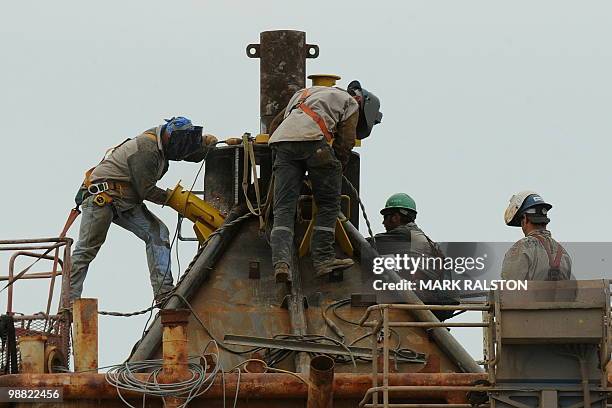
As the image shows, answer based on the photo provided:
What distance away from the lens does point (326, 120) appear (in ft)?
55.9

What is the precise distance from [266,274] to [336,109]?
5.36 ft

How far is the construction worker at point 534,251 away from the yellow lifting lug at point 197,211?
14.0 feet

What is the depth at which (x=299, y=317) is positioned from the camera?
55.5ft

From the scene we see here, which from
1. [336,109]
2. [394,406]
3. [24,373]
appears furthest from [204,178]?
[394,406]

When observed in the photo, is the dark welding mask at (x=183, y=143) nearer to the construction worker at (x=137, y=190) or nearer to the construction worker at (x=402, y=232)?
the construction worker at (x=137, y=190)

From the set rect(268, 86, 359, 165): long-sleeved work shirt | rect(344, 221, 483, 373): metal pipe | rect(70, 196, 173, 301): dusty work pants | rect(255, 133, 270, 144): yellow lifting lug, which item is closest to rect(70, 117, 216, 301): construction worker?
rect(70, 196, 173, 301): dusty work pants

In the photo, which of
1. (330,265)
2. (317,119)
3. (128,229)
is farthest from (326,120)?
(128,229)

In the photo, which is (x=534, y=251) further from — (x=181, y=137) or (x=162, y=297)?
(x=181, y=137)

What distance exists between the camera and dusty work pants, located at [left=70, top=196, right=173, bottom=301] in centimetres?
1880

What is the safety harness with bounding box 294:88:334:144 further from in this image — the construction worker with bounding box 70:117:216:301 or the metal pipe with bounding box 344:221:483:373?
the construction worker with bounding box 70:117:216:301

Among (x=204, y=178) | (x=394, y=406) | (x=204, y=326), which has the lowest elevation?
(x=394, y=406)

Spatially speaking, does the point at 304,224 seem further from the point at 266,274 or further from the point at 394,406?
the point at 394,406

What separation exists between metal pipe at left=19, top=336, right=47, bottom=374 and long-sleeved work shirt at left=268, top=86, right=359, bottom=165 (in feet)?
9.04

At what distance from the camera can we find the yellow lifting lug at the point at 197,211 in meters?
18.8
